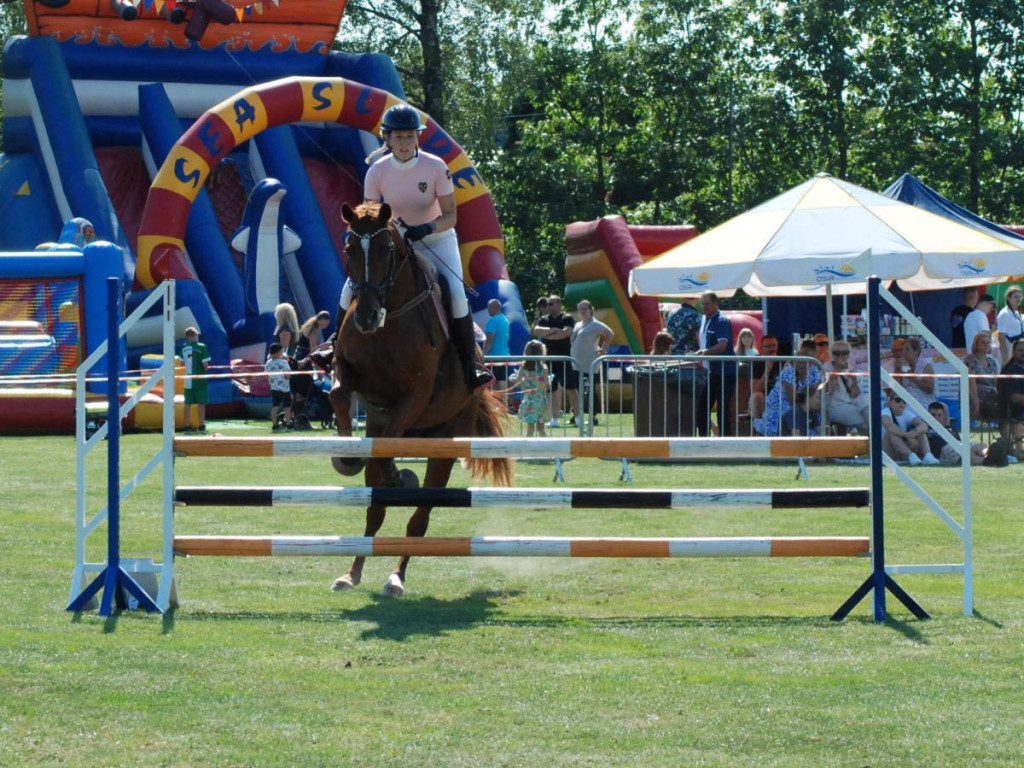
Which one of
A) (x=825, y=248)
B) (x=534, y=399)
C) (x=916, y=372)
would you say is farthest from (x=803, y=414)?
(x=534, y=399)

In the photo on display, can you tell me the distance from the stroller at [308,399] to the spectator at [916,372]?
318 inches

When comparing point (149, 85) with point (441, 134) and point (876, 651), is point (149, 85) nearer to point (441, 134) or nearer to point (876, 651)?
point (441, 134)

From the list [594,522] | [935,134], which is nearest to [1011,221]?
[935,134]

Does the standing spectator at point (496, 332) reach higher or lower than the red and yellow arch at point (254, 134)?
lower

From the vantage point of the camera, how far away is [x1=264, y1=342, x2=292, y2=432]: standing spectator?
2194 centimetres

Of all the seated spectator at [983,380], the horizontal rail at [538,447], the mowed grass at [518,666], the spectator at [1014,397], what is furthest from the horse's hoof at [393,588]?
the spectator at [1014,397]

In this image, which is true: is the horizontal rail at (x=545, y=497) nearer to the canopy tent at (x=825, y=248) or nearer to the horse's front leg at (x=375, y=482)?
the horse's front leg at (x=375, y=482)

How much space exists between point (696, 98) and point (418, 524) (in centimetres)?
3866

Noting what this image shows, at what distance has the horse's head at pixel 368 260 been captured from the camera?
8.21m

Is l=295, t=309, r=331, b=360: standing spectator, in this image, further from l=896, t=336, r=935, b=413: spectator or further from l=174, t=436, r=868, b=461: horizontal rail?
l=174, t=436, r=868, b=461: horizontal rail

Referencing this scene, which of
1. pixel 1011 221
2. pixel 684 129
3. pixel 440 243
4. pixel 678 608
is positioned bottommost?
pixel 678 608

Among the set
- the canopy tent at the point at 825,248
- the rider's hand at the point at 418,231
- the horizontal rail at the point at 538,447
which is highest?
the canopy tent at the point at 825,248

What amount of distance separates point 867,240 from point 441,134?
1202 cm

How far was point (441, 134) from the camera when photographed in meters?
27.4
